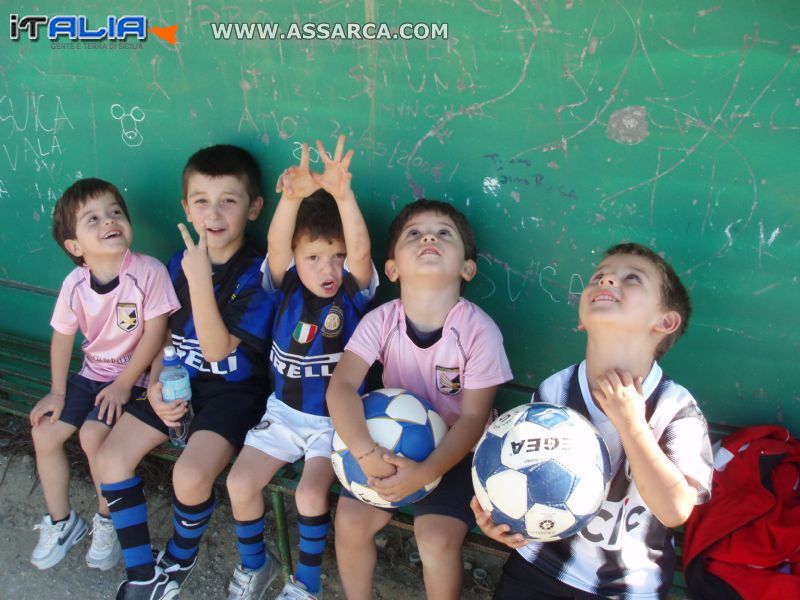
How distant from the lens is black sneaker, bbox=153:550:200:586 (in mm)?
2684

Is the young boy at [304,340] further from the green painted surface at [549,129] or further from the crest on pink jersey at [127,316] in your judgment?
the crest on pink jersey at [127,316]

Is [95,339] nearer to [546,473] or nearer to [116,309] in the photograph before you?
[116,309]

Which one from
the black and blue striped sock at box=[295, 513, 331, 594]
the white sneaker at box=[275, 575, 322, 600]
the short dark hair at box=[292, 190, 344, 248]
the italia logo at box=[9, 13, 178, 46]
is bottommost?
the white sneaker at box=[275, 575, 322, 600]

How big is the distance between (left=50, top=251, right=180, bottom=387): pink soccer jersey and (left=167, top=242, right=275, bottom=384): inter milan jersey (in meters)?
0.10

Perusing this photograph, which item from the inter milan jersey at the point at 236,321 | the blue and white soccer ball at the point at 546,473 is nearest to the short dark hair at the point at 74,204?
the inter milan jersey at the point at 236,321

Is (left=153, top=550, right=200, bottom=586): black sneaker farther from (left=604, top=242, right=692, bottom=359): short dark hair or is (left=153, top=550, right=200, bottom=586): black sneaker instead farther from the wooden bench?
(left=604, top=242, right=692, bottom=359): short dark hair

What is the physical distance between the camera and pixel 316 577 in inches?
99.8

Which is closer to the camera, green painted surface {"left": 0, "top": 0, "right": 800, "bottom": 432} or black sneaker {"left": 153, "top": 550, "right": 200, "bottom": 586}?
green painted surface {"left": 0, "top": 0, "right": 800, "bottom": 432}

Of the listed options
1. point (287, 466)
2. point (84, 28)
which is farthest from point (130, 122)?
point (287, 466)

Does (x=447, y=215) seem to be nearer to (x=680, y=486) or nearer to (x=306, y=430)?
(x=306, y=430)

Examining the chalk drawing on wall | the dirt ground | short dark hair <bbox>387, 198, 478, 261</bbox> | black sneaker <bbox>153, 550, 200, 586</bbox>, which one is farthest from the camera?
the chalk drawing on wall

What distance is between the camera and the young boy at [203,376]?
8.66ft

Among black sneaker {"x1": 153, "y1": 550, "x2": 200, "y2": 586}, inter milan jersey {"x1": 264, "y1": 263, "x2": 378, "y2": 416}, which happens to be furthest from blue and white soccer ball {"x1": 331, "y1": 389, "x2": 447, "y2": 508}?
black sneaker {"x1": 153, "y1": 550, "x2": 200, "y2": 586}

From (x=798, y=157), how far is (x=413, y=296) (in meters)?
1.35
